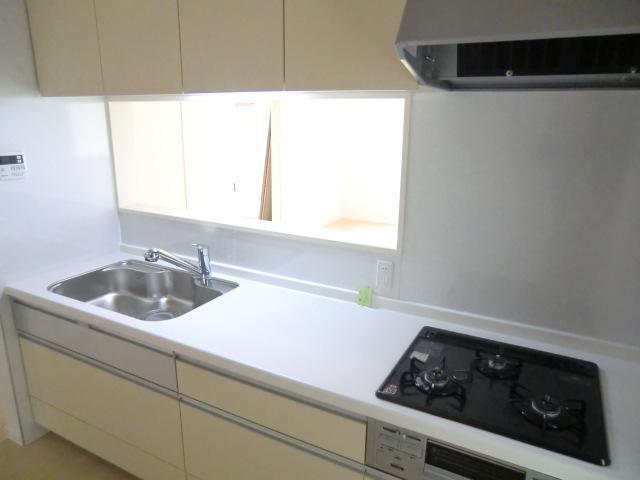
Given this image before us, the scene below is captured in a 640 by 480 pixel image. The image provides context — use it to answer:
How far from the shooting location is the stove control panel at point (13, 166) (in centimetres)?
195

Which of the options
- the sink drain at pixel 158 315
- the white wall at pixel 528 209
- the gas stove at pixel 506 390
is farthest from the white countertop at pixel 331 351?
the sink drain at pixel 158 315

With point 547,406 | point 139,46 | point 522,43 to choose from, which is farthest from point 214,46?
point 547,406

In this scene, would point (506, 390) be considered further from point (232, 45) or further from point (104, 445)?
point (104, 445)

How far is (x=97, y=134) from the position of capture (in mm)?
2320

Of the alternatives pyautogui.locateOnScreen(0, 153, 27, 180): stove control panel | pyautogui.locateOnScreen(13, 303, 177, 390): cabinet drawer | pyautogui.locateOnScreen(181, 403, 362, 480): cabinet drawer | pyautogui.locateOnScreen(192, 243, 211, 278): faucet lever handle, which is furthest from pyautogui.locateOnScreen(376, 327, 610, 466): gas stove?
pyautogui.locateOnScreen(0, 153, 27, 180): stove control panel

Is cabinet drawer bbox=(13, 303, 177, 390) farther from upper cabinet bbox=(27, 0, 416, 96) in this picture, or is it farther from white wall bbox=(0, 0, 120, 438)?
upper cabinet bbox=(27, 0, 416, 96)

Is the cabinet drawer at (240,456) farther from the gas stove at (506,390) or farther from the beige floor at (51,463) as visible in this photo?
the beige floor at (51,463)

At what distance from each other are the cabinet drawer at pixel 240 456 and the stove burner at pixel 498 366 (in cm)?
49

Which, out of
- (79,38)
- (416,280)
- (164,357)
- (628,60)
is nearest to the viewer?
(628,60)

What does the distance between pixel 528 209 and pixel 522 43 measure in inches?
22.7

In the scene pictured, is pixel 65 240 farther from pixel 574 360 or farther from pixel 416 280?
pixel 574 360

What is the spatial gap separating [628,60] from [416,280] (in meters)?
0.97

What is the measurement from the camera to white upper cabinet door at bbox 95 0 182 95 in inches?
66.7

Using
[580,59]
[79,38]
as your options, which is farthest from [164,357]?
[580,59]
